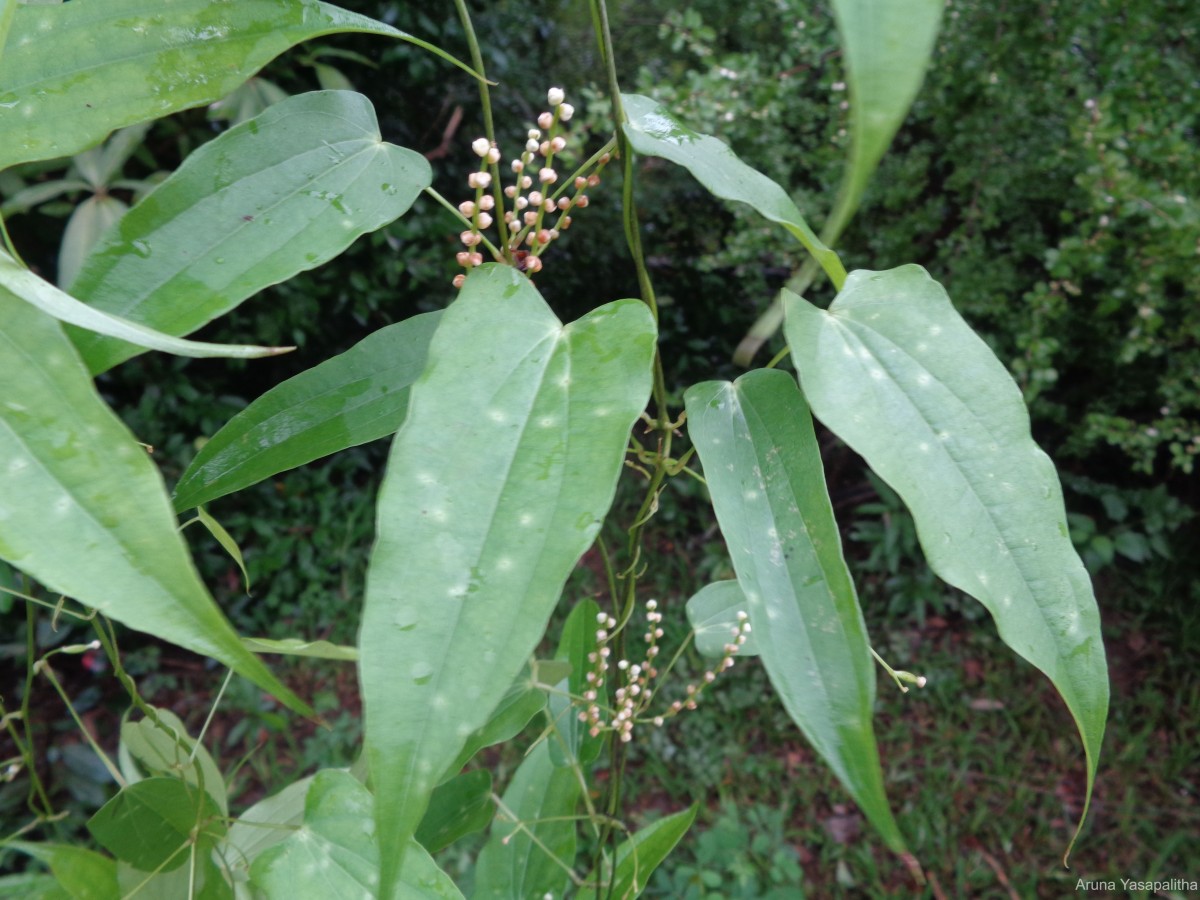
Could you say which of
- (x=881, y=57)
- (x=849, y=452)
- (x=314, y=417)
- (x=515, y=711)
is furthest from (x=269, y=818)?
(x=849, y=452)

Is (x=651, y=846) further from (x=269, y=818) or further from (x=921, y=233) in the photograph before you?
(x=921, y=233)

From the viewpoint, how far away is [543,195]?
41 cm

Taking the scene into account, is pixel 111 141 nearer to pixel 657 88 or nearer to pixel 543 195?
pixel 657 88

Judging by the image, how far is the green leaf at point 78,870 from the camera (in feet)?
1.52

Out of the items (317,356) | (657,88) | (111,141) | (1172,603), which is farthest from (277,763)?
(1172,603)

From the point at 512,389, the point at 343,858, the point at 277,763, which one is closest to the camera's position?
the point at 512,389

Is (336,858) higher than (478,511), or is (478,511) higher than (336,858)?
(478,511)

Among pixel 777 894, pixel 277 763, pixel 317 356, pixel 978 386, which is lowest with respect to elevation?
→ pixel 277 763

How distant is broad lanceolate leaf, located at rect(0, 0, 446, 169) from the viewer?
35cm

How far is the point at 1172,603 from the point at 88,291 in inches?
87.8

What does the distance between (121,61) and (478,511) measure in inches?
9.9

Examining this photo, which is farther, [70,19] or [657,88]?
[657,88]

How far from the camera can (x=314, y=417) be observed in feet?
1.37

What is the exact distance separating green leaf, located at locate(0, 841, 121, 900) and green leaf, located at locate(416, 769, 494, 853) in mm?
189
